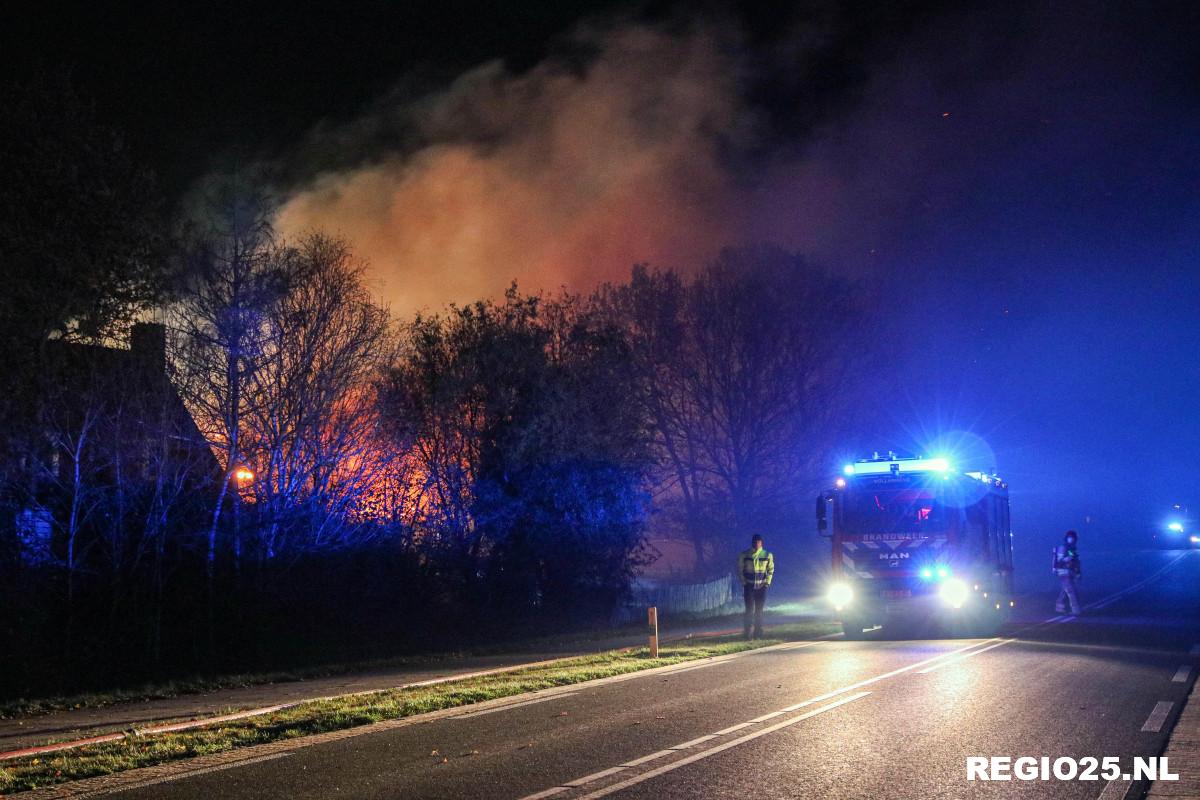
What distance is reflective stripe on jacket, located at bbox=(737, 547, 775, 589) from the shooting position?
21250 mm

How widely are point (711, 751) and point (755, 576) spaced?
12.6 m

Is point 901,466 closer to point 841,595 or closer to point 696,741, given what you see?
point 841,595

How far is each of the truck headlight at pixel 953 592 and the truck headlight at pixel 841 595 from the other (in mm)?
1659

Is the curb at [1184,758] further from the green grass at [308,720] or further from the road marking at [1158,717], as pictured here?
the green grass at [308,720]

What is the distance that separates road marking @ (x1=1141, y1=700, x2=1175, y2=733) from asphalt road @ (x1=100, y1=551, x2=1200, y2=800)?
0.06 meters

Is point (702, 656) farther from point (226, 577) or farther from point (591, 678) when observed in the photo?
point (226, 577)

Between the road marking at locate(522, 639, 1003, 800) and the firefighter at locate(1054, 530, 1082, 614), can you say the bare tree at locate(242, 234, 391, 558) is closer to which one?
the road marking at locate(522, 639, 1003, 800)

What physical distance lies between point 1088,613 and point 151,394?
70.1ft

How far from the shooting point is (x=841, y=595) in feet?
69.7

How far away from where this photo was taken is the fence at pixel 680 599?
30.0 m

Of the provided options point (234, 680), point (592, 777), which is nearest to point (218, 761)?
point (592, 777)

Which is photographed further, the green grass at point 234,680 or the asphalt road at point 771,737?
the green grass at point 234,680

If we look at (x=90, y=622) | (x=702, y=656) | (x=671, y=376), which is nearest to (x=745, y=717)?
(x=702, y=656)
